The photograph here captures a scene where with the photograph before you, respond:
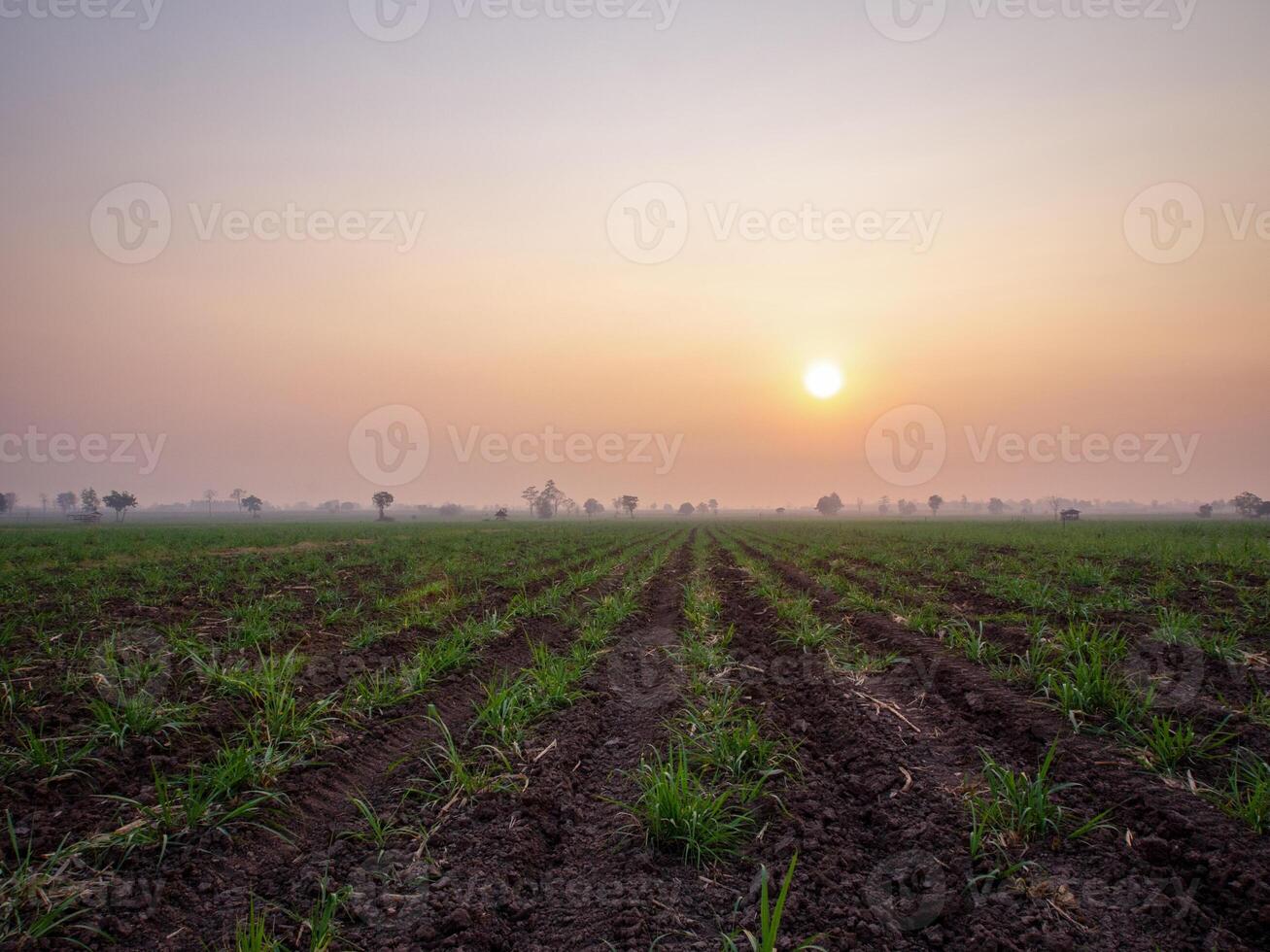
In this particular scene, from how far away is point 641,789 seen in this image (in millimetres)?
4070

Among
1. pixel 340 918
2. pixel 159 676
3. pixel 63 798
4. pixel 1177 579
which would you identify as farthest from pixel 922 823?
pixel 1177 579

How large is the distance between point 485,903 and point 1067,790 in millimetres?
3619

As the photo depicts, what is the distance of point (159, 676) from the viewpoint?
565 cm

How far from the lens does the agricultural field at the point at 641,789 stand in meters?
2.66

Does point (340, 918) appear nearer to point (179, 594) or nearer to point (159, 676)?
point (159, 676)

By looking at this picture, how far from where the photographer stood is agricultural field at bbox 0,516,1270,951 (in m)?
2.66
